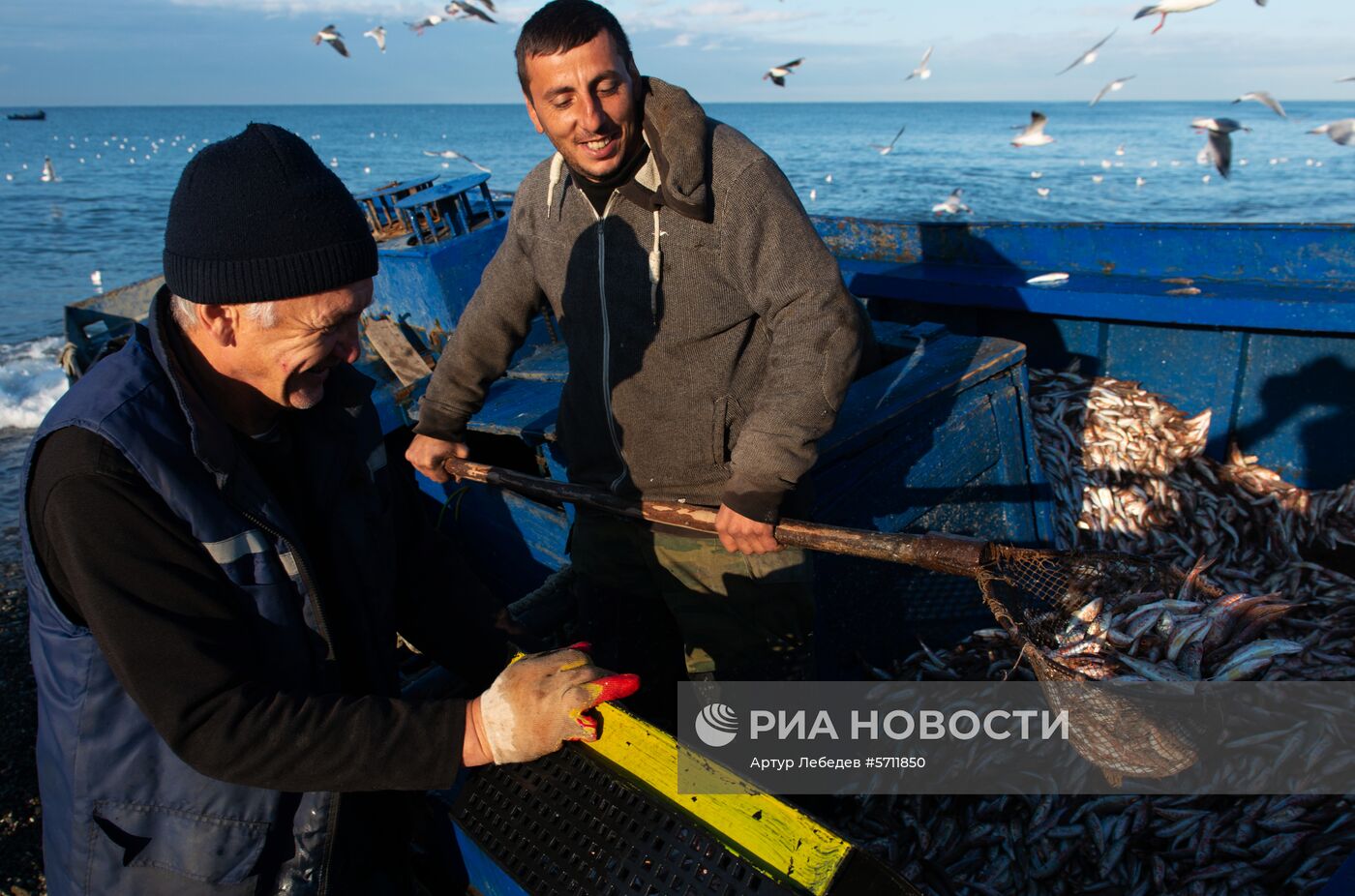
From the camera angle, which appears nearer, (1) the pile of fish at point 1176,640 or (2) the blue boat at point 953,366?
(1) the pile of fish at point 1176,640

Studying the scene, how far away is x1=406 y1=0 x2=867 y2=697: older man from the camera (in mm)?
2631

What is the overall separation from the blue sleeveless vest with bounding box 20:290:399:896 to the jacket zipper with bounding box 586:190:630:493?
4.50ft

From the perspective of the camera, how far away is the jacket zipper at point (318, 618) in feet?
5.75

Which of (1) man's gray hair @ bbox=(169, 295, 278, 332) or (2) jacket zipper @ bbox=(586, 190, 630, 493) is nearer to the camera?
(1) man's gray hair @ bbox=(169, 295, 278, 332)

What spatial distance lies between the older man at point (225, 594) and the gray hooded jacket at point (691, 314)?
1089 millimetres

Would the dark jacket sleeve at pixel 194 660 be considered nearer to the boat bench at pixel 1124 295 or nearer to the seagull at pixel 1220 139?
the boat bench at pixel 1124 295

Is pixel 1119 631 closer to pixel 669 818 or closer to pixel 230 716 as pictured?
pixel 669 818

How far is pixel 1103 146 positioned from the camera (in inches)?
2295

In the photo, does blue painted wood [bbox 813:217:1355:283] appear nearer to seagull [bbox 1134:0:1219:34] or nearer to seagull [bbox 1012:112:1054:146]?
seagull [bbox 1134:0:1219:34]

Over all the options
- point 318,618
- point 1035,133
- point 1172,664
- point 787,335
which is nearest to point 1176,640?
point 1172,664

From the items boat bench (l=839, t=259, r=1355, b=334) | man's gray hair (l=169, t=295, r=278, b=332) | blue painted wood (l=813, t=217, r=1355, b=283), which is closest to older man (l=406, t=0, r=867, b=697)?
man's gray hair (l=169, t=295, r=278, b=332)

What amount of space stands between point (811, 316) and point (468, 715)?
4.95 ft

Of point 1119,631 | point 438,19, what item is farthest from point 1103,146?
point 1119,631

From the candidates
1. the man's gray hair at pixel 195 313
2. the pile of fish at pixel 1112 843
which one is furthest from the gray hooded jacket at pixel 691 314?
the pile of fish at pixel 1112 843
